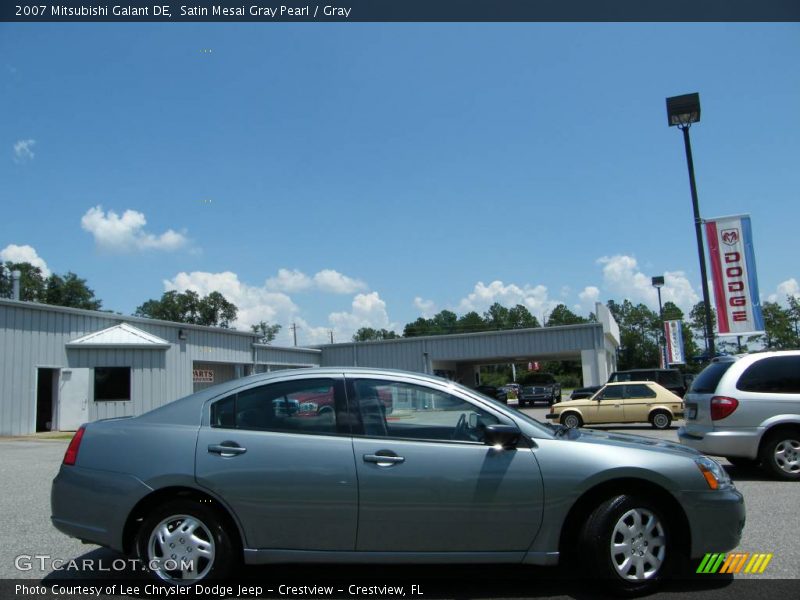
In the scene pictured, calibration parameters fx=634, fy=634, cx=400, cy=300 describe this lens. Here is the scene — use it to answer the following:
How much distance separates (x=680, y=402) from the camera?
1819 centimetres

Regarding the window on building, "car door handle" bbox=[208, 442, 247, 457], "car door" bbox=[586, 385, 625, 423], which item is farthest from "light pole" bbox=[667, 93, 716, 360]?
the window on building

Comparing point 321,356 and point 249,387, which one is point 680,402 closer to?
point 249,387

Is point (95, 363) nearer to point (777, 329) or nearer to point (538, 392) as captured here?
point (538, 392)

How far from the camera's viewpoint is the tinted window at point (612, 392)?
18.8m

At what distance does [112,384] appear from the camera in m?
23.2

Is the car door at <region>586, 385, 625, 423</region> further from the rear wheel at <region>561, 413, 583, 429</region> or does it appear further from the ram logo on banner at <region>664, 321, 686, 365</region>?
the ram logo on banner at <region>664, 321, 686, 365</region>

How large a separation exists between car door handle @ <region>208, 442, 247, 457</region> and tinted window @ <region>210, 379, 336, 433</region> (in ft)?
0.56

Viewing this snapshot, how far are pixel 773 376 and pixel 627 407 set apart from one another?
993cm

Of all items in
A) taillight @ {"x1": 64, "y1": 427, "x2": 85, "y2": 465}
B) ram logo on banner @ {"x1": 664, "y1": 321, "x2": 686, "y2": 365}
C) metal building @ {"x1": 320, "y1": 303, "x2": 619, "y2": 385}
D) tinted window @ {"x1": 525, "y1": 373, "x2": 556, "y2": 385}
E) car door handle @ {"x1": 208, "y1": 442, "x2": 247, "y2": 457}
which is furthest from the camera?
ram logo on banner @ {"x1": 664, "y1": 321, "x2": 686, "y2": 365}

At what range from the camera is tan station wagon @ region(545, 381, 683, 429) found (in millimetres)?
18156

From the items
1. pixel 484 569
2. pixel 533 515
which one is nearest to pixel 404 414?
pixel 533 515

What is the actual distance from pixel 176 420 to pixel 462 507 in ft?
7.02

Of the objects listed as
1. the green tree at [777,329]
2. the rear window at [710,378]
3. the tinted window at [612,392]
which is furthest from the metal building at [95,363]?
the green tree at [777,329]

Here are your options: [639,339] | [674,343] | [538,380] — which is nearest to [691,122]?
[538,380]
